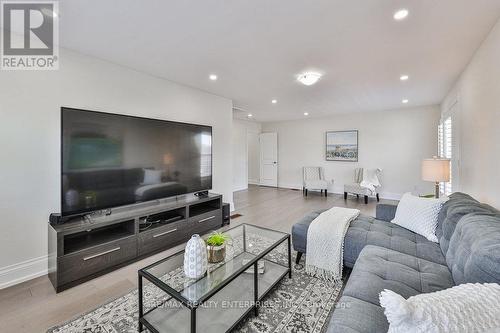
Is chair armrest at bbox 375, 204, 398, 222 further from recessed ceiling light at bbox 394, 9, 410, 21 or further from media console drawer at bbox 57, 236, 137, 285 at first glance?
media console drawer at bbox 57, 236, 137, 285

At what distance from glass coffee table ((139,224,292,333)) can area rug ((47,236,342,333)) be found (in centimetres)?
8

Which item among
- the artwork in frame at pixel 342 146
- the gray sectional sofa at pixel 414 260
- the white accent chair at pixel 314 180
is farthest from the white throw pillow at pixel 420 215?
the artwork in frame at pixel 342 146

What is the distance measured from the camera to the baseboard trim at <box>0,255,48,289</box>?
6.91 ft

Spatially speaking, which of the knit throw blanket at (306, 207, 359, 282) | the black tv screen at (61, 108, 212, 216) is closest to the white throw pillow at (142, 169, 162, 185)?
the black tv screen at (61, 108, 212, 216)

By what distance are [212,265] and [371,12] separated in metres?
2.44

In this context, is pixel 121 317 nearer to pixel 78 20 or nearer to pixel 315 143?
pixel 78 20

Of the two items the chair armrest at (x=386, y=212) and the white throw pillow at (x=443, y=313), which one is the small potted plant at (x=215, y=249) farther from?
the chair armrest at (x=386, y=212)

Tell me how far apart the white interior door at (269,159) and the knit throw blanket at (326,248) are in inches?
222

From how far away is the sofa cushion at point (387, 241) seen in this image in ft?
6.04

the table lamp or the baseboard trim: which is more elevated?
the table lamp

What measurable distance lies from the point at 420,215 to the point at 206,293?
212cm

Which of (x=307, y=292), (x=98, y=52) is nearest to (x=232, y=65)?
(x=98, y=52)

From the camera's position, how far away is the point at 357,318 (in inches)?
42.6

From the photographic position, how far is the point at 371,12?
6.02 ft
